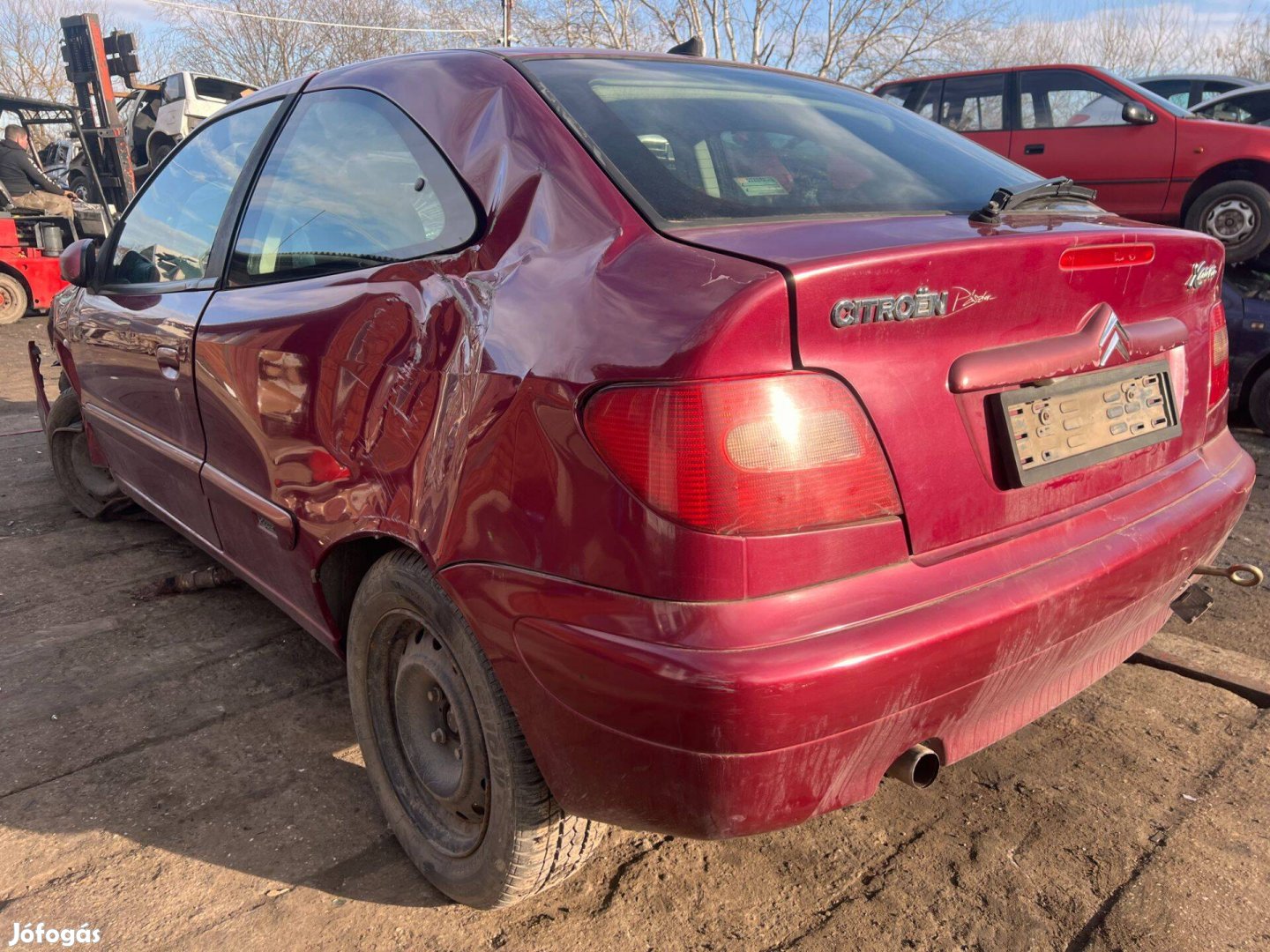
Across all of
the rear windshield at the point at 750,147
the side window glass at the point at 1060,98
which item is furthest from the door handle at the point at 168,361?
the side window glass at the point at 1060,98

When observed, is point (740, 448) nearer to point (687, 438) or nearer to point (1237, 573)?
point (687, 438)

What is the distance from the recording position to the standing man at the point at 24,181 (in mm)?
11320

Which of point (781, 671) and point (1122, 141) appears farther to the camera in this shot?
point (1122, 141)

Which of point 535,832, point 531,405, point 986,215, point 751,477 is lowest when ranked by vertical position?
point 535,832

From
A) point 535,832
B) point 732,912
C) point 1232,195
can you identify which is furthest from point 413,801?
point 1232,195

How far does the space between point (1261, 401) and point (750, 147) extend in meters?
4.91

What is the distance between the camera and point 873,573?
1478mm

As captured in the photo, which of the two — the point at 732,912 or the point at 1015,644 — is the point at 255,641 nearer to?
the point at 732,912

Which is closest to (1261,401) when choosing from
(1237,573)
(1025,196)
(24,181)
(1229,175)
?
(1229,175)

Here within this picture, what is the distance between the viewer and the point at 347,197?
2178mm

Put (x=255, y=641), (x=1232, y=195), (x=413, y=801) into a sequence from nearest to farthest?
(x=413, y=801) < (x=255, y=641) < (x=1232, y=195)

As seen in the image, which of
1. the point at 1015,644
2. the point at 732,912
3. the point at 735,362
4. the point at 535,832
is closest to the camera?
the point at 735,362

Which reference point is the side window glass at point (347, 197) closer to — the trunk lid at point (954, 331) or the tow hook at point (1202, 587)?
the trunk lid at point (954, 331)

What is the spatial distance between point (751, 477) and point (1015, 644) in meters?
0.59
